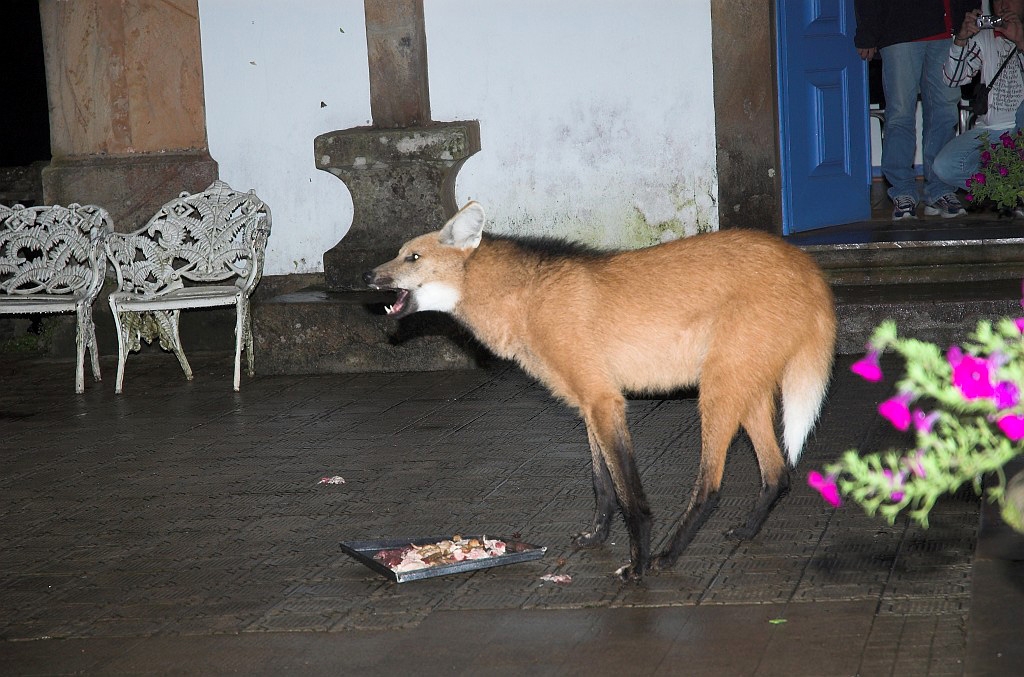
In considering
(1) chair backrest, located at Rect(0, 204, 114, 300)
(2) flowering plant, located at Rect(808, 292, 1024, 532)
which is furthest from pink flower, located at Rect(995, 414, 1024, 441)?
(1) chair backrest, located at Rect(0, 204, 114, 300)

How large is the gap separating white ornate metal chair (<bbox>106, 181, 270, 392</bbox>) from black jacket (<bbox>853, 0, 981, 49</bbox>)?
4791 millimetres

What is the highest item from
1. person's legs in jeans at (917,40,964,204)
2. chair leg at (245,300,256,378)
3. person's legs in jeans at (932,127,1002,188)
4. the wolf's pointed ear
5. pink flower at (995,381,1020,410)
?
person's legs in jeans at (917,40,964,204)

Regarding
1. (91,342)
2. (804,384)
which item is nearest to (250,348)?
(91,342)

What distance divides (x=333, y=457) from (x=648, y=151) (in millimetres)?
3711

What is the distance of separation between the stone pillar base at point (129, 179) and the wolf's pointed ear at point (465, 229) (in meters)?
4.91

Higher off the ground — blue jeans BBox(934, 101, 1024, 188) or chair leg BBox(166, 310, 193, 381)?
blue jeans BBox(934, 101, 1024, 188)

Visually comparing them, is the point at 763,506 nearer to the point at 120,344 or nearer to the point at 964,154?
the point at 120,344

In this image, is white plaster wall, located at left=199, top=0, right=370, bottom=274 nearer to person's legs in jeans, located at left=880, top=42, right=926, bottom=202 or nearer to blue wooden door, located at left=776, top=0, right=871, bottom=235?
blue wooden door, located at left=776, top=0, right=871, bottom=235

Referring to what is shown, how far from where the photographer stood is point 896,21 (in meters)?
9.31

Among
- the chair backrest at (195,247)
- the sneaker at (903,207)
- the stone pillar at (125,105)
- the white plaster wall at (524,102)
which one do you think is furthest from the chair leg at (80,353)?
the sneaker at (903,207)

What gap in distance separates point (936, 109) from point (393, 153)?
4.66 meters

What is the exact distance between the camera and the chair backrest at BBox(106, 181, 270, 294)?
27.1ft

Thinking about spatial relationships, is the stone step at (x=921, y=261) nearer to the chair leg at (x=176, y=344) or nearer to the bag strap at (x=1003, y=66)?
the bag strap at (x=1003, y=66)

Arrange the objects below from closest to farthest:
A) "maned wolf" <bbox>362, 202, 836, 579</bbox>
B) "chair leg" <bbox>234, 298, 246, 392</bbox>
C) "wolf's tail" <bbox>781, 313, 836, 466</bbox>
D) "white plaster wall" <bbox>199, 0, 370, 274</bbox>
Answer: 1. "maned wolf" <bbox>362, 202, 836, 579</bbox>
2. "wolf's tail" <bbox>781, 313, 836, 466</bbox>
3. "chair leg" <bbox>234, 298, 246, 392</bbox>
4. "white plaster wall" <bbox>199, 0, 370, 274</bbox>
